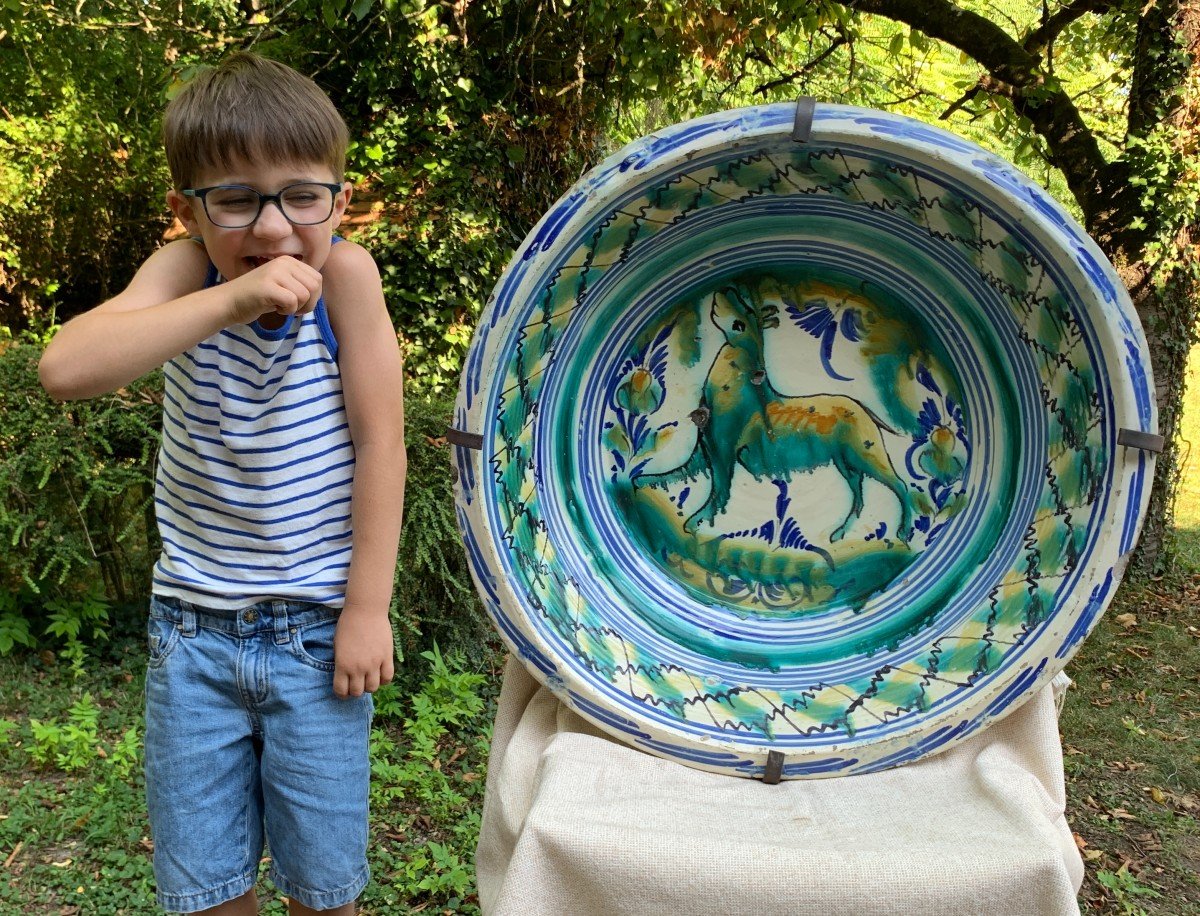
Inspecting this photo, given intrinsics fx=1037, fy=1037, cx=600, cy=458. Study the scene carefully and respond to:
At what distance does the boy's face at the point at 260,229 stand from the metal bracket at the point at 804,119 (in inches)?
21.5

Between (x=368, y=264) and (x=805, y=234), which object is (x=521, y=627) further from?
(x=805, y=234)

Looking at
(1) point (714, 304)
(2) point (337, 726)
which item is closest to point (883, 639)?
(1) point (714, 304)

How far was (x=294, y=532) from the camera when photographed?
46.8 inches

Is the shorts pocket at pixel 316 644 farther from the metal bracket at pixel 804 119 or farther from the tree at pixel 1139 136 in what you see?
the tree at pixel 1139 136

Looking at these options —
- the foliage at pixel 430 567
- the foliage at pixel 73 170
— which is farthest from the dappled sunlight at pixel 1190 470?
the foliage at pixel 73 170

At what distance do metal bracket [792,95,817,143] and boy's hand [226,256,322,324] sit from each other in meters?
0.60

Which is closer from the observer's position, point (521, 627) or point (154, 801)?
point (154, 801)

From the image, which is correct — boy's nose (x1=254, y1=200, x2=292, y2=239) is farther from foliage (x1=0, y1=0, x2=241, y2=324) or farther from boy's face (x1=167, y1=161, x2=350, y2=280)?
foliage (x1=0, y1=0, x2=241, y2=324)

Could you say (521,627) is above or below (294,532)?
below

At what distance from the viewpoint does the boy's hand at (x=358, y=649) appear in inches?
47.0

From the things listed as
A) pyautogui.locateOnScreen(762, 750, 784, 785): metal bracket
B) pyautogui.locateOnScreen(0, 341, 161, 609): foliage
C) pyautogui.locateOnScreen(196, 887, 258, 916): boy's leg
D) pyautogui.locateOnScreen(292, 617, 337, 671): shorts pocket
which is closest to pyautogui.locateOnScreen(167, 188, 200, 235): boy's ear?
pyautogui.locateOnScreen(292, 617, 337, 671): shorts pocket

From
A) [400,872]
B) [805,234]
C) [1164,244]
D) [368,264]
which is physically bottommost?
[400,872]

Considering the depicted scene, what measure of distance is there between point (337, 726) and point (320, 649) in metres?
0.10

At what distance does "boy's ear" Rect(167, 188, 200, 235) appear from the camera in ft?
3.68
